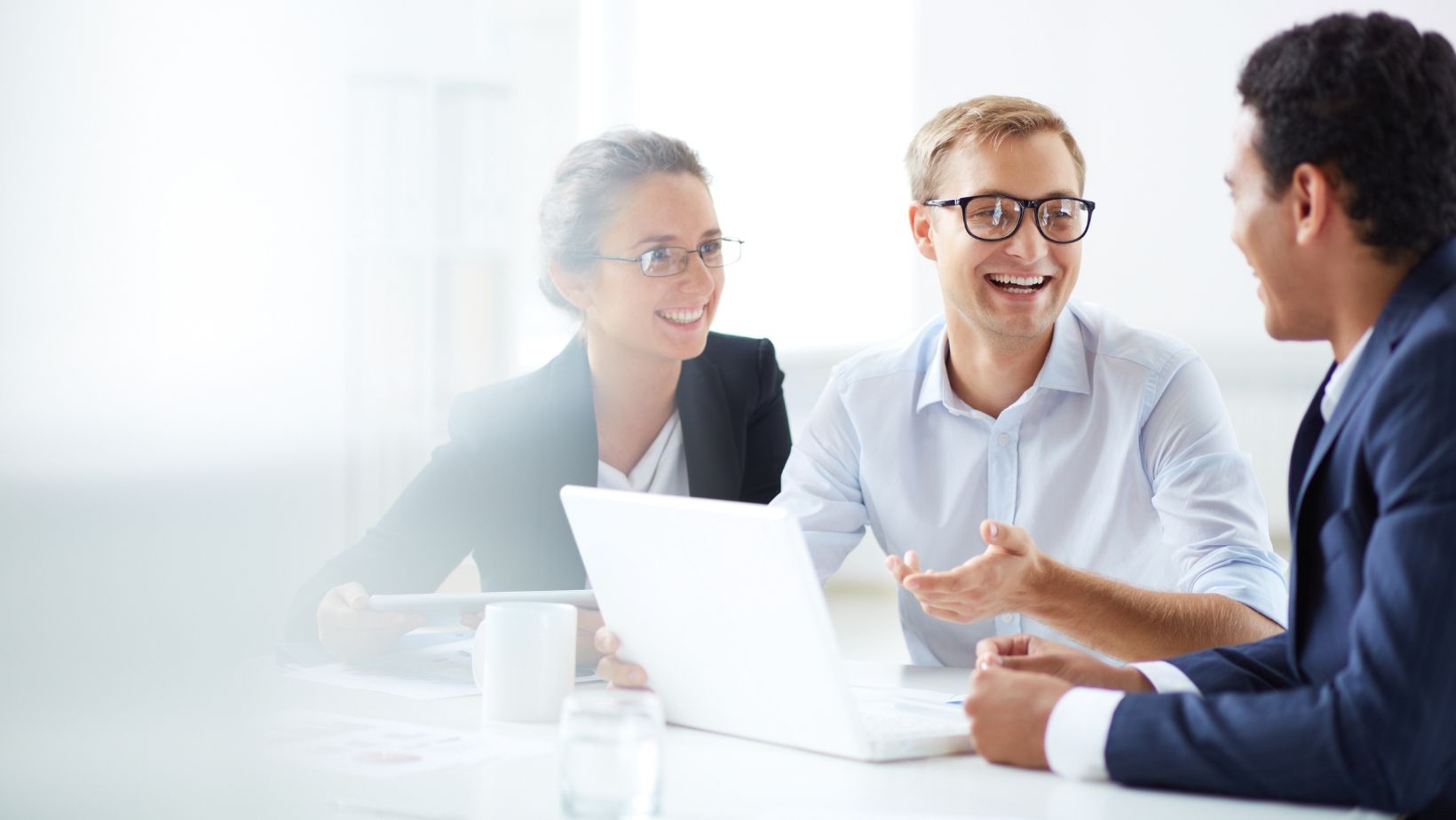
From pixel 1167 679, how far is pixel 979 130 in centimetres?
102

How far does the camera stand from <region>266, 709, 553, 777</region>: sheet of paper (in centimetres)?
114

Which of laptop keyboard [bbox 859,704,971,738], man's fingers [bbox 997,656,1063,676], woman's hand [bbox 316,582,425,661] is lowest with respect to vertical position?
woman's hand [bbox 316,582,425,661]

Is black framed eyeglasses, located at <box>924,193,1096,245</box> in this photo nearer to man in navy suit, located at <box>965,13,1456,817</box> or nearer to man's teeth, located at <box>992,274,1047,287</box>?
man's teeth, located at <box>992,274,1047,287</box>

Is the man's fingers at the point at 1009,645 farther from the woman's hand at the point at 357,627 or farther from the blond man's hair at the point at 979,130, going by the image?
the blond man's hair at the point at 979,130

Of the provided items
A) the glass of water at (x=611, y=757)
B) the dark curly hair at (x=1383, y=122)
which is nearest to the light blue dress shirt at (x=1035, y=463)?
the dark curly hair at (x=1383, y=122)

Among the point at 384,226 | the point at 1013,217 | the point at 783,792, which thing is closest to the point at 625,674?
the point at 783,792

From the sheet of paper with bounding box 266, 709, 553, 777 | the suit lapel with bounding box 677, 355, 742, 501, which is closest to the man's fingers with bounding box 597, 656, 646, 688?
the sheet of paper with bounding box 266, 709, 553, 777

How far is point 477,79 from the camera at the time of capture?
3260 millimetres

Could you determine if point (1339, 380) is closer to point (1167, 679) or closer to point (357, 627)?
point (1167, 679)

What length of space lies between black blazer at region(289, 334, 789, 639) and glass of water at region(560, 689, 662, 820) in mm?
1043

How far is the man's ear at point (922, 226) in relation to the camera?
2178mm

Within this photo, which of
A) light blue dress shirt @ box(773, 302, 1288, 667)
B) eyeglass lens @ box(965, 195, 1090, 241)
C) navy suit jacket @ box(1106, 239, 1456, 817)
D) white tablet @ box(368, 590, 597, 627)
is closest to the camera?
navy suit jacket @ box(1106, 239, 1456, 817)

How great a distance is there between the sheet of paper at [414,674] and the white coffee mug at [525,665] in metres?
0.14

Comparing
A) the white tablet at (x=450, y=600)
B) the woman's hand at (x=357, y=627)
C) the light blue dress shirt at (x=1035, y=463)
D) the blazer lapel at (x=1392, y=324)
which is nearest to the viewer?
the blazer lapel at (x=1392, y=324)
